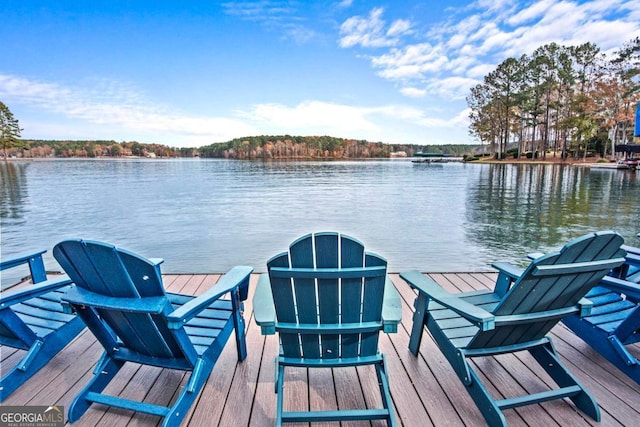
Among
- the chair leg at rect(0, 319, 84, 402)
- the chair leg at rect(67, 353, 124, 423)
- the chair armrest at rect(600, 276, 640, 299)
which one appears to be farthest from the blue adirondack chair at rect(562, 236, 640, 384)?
Result: the chair leg at rect(0, 319, 84, 402)

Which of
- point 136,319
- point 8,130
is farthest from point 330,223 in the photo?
point 8,130

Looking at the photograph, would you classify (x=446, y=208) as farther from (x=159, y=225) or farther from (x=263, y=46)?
(x=263, y=46)

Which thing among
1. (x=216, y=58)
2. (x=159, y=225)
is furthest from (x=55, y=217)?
(x=216, y=58)

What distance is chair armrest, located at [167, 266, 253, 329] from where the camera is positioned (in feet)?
3.92

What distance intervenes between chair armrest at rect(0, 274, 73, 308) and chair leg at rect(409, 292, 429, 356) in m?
2.01

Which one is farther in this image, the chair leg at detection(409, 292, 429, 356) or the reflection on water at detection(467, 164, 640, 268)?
the reflection on water at detection(467, 164, 640, 268)

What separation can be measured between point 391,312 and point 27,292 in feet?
6.10

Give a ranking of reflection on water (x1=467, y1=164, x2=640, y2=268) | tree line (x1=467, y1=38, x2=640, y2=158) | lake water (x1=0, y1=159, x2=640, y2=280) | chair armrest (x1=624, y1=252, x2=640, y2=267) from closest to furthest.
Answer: chair armrest (x1=624, y1=252, x2=640, y2=267)
lake water (x1=0, y1=159, x2=640, y2=280)
reflection on water (x1=467, y1=164, x2=640, y2=268)
tree line (x1=467, y1=38, x2=640, y2=158)

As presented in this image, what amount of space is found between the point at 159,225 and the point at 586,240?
838 centimetres

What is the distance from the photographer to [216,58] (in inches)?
1094

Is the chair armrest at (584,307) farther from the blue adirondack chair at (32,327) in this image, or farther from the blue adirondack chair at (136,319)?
the blue adirondack chair at (32,327)

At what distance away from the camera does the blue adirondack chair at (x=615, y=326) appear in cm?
165

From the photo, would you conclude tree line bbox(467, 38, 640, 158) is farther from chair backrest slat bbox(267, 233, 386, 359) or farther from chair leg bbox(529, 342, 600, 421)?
chair backrest slat bbox(267, 233, 386, 359)

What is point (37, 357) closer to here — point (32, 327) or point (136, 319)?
point (32, 327)
